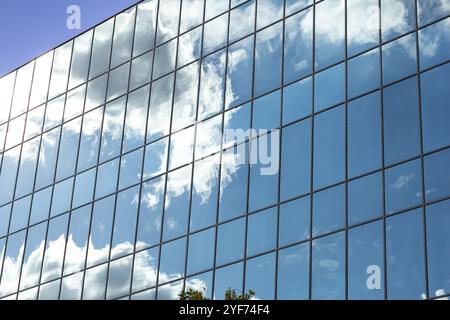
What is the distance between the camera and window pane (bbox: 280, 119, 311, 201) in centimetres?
3366

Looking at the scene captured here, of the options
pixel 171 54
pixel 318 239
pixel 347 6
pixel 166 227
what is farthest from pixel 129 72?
pixel 318 239

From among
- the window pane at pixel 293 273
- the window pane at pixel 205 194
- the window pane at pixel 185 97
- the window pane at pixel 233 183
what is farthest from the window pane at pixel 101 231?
the window pane at pixel 293 273

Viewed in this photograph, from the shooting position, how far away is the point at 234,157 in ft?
120

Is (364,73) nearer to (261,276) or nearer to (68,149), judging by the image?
(261,276)

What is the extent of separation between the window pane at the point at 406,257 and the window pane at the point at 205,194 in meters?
8.81

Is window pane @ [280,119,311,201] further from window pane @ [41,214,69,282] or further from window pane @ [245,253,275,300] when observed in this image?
window pane @ [41,214,69,282]

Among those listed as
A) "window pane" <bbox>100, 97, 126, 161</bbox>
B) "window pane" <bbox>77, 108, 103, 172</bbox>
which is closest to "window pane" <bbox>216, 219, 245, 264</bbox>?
"window pane" <bbox>100, 97, 126, 161</bbox>

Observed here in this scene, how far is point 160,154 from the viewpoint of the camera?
132 ft

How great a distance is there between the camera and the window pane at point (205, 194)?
36562 mm

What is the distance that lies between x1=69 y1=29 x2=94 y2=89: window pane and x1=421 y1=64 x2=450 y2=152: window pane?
2086 centimetres

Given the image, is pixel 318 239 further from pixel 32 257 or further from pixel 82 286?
pixel 32 257

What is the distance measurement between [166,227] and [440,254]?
525 inches

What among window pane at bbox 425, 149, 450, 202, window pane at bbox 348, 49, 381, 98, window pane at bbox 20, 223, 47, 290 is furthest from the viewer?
window pane at bbox 20, 223, 47, 290

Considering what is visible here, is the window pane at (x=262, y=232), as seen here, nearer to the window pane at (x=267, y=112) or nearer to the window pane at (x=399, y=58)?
the window pane at (x=267, y=112)
